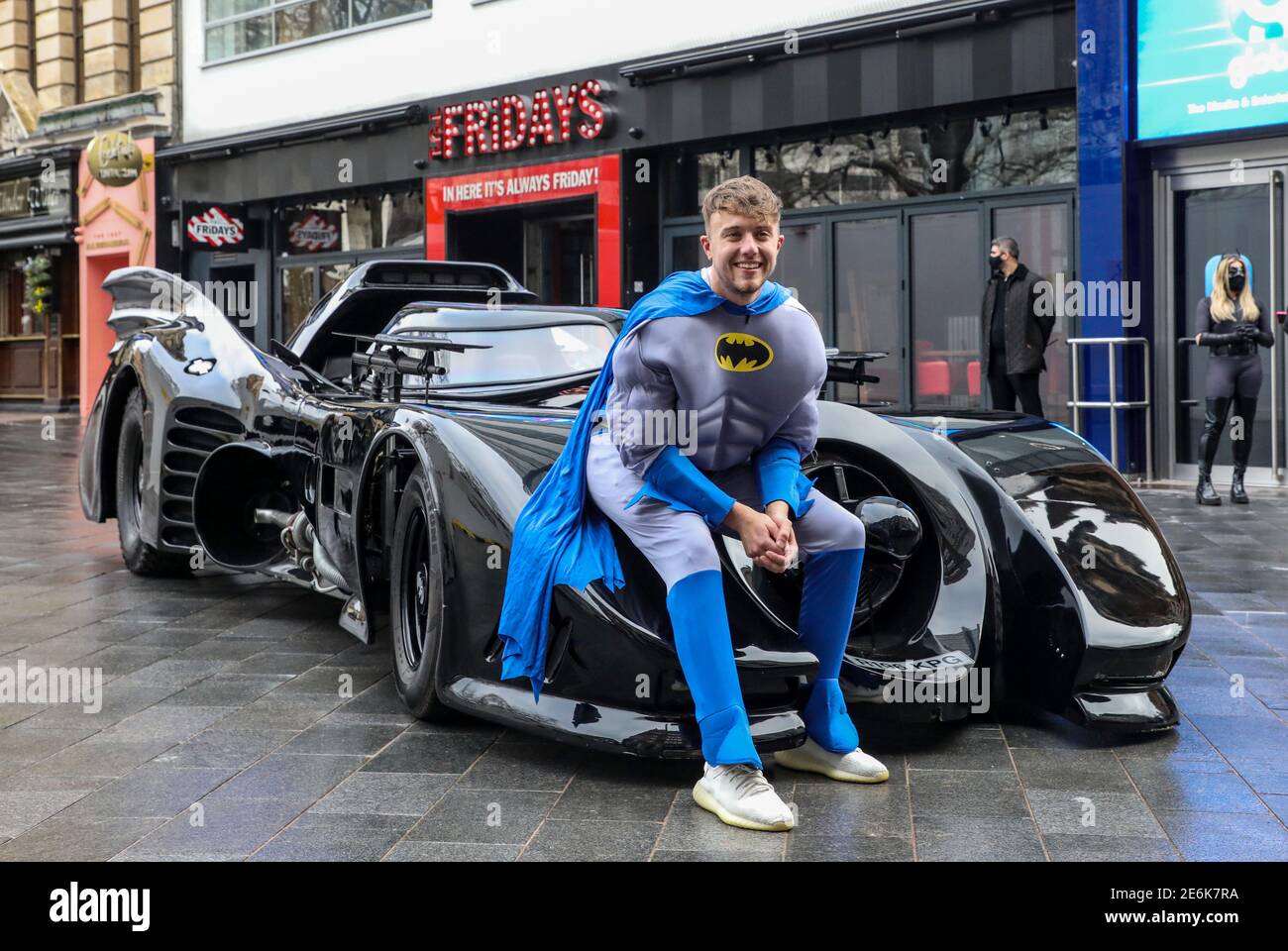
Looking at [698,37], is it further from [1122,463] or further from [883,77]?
[1122,463]

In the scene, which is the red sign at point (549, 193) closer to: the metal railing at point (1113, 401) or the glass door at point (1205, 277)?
the metal railing at point (1113, 401)

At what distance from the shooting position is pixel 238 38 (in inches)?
807

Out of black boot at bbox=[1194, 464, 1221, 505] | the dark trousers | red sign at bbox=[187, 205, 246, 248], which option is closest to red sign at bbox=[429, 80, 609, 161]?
red sign at bbox=[187, 205, 246, 248]

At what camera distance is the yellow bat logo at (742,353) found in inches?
147

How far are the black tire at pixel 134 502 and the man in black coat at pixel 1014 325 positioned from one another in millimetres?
7207

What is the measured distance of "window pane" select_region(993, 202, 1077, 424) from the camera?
1265 centimetres

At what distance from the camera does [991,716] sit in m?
4.41

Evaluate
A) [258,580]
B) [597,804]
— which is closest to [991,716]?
[597,804]

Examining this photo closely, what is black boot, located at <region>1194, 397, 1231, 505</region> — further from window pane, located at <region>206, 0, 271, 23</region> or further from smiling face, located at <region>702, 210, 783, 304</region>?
window pane, located at <region>206, 0, 271, 23</region>

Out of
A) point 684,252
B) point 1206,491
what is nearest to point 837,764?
point 1206,491

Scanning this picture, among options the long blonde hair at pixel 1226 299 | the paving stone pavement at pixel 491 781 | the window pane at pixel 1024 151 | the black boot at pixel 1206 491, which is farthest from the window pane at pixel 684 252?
the paving stone pavement at pixel 491 781

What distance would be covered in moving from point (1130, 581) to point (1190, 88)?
882 centimetres

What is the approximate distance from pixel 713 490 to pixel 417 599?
1.29m

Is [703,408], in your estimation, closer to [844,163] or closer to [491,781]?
[491,781]
